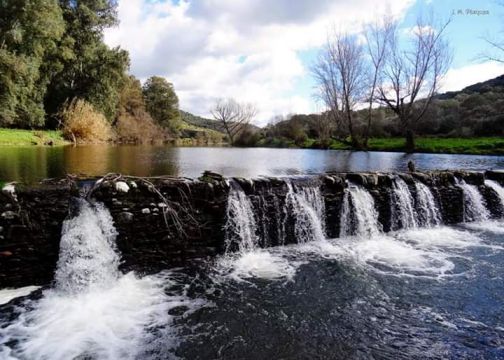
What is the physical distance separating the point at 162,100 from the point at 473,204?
179ft

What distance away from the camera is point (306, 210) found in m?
7.77

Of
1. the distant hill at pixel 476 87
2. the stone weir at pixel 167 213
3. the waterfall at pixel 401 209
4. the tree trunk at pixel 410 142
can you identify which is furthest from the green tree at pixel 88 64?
the distant hill at pixel 476 87

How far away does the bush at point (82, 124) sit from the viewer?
88.0 feet

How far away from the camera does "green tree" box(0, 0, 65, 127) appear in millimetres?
21203

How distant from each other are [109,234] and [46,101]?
97.4ft

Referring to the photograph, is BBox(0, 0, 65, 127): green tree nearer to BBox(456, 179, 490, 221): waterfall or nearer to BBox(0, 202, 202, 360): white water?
BBox(0, 202, 202, 360): white water

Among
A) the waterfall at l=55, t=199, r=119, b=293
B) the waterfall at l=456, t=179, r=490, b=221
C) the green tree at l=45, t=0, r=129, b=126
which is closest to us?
the waterfall at l=55, t=199, r=119, b=293

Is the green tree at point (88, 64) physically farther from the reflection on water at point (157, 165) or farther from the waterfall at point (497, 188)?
the waterfall at point (497, 188)

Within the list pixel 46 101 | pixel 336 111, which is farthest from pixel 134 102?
pixel 336 111

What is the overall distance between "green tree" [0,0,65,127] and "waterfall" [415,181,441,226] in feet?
76.0

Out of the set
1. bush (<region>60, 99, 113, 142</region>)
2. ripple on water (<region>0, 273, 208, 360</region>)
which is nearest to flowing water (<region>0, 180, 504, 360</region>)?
ripple on water (<region>0, 273, 208, 360</region>)

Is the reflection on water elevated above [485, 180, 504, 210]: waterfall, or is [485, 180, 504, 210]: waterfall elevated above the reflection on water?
the reflection on water

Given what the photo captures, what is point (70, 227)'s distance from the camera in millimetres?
5426

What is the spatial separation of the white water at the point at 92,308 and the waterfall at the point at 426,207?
22.6 feet
